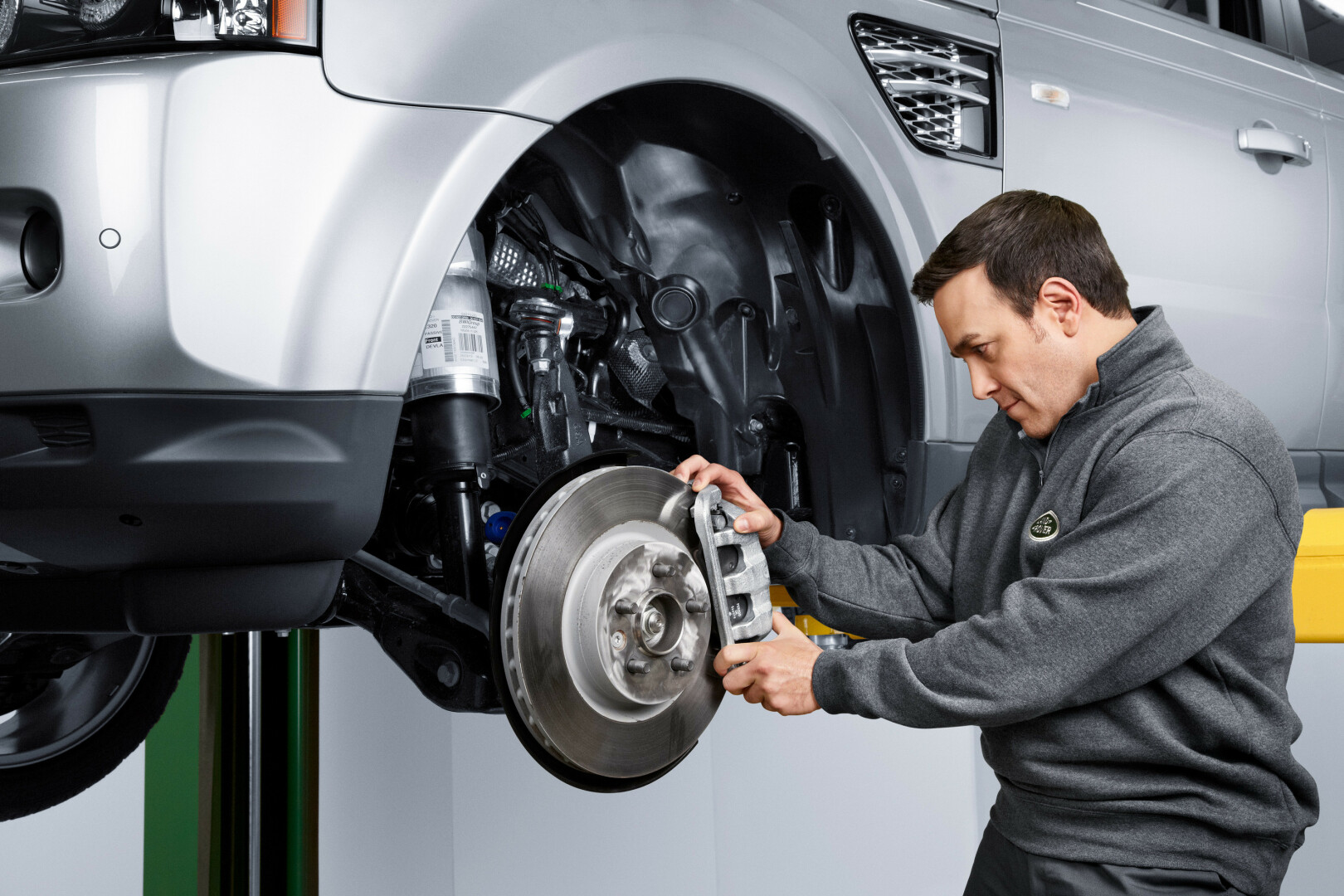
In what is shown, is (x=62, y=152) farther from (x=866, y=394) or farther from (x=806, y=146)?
(x=866, y=394)

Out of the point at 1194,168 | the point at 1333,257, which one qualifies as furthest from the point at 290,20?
the point at 1333,257

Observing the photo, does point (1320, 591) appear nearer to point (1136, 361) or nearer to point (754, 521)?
point (1136, 361)

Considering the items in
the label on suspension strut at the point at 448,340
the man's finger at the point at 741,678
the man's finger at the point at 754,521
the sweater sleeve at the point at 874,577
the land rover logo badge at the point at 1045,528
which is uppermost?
the label on suspension strut at the point at 448,340

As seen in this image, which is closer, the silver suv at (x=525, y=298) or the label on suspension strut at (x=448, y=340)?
Answer: the silver suv at (x=525, y=298)

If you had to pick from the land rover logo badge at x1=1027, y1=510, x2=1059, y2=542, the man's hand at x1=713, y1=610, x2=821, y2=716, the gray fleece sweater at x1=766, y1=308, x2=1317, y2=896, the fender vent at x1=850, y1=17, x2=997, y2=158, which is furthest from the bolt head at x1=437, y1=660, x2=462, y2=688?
the fender vent at x1=850, y1=17, x2=997, y2=158

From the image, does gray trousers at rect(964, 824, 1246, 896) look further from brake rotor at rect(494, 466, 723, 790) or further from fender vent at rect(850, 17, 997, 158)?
fender vent at rect(850, 17, 997, 158)

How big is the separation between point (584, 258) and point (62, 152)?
682 millimetres

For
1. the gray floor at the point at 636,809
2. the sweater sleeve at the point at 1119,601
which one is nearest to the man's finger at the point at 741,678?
the sweater sleeve at the point at 1119,601

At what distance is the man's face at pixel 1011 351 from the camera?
1.15 m

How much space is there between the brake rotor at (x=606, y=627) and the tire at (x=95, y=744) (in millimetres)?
1138

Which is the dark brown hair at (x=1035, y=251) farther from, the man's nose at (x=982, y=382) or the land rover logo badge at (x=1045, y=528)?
the land rover logo badge at (x=1045, y=528)

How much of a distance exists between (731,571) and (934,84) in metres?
0.73

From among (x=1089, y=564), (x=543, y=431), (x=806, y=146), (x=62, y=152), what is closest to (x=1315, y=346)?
(x=806, y=146)

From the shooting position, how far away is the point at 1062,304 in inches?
44.8
